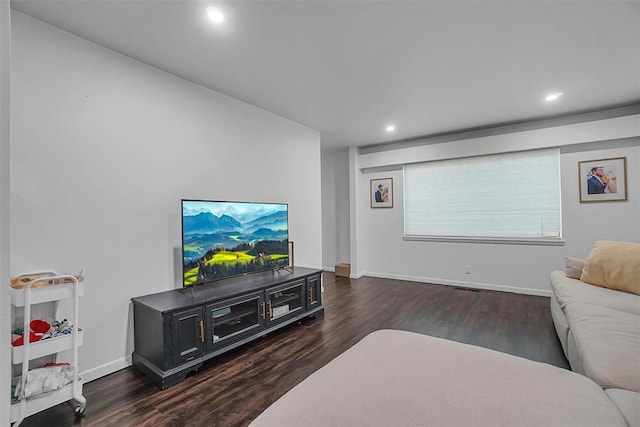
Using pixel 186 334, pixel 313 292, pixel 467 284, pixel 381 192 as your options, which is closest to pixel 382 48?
pixel 313 292

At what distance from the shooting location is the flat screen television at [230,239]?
261 cm

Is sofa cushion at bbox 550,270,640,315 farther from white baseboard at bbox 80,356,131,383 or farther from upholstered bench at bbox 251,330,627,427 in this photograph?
white baseboard at bbox 80,356,131,383

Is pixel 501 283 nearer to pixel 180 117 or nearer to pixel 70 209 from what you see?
pixel 180 117

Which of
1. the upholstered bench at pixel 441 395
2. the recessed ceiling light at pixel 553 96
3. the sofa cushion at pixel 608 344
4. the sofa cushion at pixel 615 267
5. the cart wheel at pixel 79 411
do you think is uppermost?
the recessed ceiling light at pixel 553 96

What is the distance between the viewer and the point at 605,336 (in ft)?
5.53

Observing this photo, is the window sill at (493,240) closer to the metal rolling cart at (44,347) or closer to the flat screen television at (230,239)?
the flat screen television at (230,239)

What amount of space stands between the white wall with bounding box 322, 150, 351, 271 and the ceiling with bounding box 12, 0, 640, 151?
257cm

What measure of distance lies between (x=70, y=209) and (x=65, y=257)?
1.17 feet

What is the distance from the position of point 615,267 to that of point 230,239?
144 inches

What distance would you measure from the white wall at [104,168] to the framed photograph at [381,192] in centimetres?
337

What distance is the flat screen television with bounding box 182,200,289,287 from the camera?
8.57ft

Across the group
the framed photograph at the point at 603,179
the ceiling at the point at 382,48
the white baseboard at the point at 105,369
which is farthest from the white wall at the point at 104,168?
the framed photograph at the point at 603,179

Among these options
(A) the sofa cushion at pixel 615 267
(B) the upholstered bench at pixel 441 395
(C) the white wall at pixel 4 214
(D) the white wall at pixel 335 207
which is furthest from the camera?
(D) the white wall at pixel 335 207

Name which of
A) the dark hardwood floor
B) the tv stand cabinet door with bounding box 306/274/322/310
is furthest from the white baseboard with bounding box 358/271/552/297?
the tv stand cabinet door with bounding box 306/274/322/310
